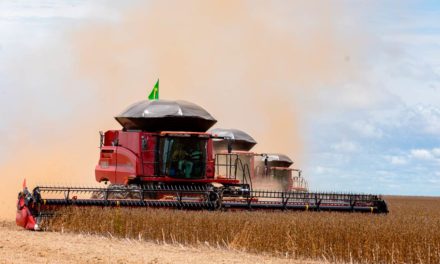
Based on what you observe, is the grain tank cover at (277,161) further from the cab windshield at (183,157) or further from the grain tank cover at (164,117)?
the cab windshield at (183,157)

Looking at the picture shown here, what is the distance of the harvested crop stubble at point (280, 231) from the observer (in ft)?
46.3

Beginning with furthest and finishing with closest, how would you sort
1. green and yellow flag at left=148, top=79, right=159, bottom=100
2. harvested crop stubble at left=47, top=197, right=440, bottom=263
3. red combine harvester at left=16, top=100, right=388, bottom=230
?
green and yellow flag at left=148, top=79, right=159, bottom=100 < red combine harvester at left=16, top=100, right=388, bottom=230 < harvested crop stubble at left=47, top=197, right=440, bottom=263

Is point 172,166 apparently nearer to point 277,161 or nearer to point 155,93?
point 155,93

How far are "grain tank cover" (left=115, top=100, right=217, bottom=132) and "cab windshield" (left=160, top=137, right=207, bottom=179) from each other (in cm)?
66

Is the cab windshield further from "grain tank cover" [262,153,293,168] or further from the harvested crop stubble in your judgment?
"grain tank cover" [262,153,293,168]

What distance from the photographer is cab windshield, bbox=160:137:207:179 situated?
20.6 m

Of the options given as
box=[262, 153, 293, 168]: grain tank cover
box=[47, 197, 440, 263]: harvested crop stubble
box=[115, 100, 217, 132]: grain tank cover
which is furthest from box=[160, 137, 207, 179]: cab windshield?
box=[262, 153, 293, 168]: grain tank cover

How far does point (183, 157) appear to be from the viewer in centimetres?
2077

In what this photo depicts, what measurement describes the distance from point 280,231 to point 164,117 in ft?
21.7

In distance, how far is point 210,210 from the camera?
60.5 ft

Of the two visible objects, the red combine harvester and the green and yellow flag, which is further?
the green and yellow flag

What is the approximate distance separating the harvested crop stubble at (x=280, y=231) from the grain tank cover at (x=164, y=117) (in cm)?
376

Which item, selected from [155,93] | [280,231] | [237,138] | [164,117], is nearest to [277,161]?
[237,138]

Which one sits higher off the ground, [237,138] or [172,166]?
[237,138]
